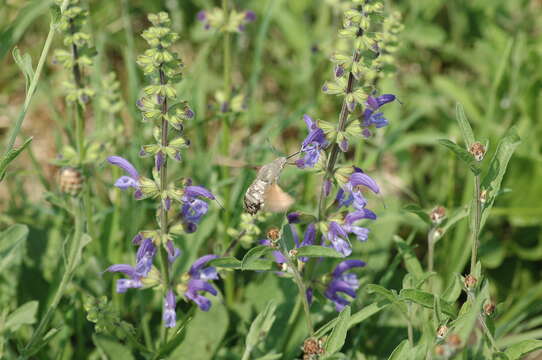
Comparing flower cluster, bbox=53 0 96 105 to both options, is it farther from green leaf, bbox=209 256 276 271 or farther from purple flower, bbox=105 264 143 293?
green leaf, bbox=209 256 276 271

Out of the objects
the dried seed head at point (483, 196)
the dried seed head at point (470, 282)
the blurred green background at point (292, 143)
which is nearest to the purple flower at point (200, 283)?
the blurred green background at point (292, 143)

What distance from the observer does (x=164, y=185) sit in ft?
9.26

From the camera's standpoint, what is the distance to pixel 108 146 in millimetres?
3850

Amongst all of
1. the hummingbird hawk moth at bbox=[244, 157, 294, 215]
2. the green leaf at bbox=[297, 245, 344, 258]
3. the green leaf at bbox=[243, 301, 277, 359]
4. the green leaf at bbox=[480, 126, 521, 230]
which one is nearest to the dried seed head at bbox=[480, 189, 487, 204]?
the green leaf at bbox=[480, 126, 521, 230]

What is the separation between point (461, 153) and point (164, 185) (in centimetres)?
129

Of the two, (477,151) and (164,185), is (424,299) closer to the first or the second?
(477,151)

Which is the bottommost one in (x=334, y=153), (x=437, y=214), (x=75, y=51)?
(x=437, y=214)

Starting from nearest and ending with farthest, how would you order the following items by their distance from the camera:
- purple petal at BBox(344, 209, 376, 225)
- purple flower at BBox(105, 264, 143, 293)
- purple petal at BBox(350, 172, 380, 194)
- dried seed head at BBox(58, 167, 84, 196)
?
purple petal at BBox(350, 172, 380, 194), purple petal at BBox(344, 209, 376, 225), purple flower at BBox(105, 264, 143, 293), dried seed head at BBox(58, 167, 84, 196)

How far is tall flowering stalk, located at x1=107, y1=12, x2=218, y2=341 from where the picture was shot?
2646mm

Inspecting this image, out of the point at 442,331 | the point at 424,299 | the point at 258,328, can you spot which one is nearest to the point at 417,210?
the point at 424,299

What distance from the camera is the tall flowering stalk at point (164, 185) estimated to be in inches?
104

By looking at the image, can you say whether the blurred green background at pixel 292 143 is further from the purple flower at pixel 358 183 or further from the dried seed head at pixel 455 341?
the dried seed head at pixel 455 341

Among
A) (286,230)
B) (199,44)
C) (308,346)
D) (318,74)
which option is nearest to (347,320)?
(308,346)

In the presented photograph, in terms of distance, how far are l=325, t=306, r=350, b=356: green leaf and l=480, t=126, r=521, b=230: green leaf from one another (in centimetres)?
80
